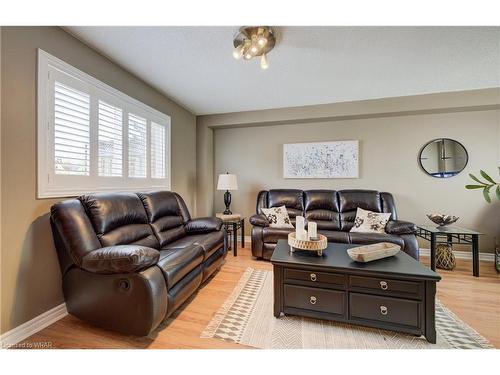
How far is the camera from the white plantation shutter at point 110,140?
7.37 ft

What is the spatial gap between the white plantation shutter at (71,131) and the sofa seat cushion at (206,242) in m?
1.14

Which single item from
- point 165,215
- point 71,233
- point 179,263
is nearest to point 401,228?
point 179,263

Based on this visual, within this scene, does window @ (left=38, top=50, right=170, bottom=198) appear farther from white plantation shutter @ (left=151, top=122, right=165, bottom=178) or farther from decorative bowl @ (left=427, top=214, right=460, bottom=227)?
decorative bowl @ (left=427, top=214, right=460, bottom=227)

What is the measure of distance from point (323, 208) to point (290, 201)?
1.80 feet

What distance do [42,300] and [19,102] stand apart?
5.05 feet

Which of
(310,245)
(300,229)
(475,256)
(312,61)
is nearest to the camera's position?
(310,245)

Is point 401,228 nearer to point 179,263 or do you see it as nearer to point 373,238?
point 373,238

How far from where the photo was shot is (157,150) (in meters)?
3.20

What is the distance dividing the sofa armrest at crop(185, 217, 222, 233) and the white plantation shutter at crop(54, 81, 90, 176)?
129 cm

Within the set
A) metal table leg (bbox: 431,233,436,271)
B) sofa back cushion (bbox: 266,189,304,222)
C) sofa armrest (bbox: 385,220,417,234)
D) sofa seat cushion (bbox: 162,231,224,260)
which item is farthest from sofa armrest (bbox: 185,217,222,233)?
metal table leg (bbox: 431,233,436,271)

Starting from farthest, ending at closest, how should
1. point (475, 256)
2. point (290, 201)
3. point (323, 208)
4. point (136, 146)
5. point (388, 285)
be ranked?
point (290, 201)
point (323, 208)
point (136, 146)
point (475, 256)
point (388, 285)

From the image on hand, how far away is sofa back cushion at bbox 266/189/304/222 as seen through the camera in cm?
356
